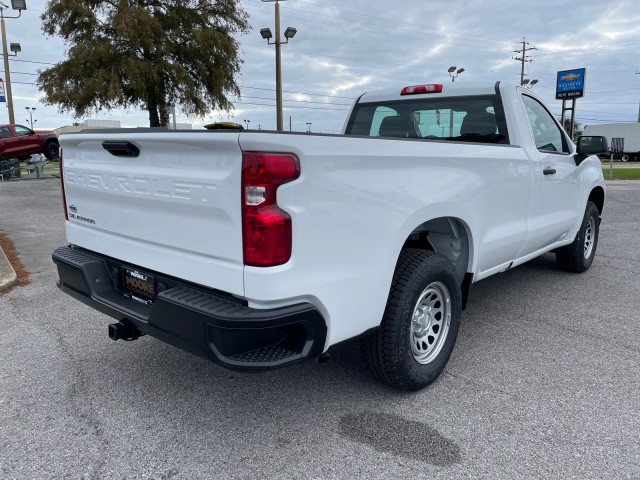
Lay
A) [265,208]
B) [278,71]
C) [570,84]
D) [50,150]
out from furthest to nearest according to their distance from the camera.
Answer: [570,84] → [278,71] → [50,150] → [265,208]

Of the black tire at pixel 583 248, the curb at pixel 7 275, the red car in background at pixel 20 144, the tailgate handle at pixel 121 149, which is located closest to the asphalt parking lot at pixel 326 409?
the curb at pixel 7 275

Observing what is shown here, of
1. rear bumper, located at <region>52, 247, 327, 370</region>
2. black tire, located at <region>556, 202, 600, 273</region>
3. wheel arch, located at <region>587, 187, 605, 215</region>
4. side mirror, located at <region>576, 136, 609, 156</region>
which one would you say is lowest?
black tire, located at <region>556, 202, 600, 273</region>

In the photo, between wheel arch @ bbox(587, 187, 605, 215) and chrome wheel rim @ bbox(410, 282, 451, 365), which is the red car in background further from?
chrome wheel rim @ bbox(410, 282, 451, 365)

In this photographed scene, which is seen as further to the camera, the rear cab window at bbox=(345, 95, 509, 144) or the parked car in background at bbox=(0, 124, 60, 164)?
the parked car in background at bbox=(0, 124, 60, 164)

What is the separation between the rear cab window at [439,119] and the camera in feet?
13.6

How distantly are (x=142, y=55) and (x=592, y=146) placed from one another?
68.5 ft

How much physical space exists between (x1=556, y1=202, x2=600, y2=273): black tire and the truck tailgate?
14.9 feet

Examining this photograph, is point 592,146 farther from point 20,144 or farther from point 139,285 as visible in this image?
Answer: point 20,144

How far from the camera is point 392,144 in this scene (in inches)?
104

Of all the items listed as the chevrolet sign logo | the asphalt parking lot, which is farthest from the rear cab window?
the chevrolet sign logo

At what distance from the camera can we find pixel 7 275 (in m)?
5.65

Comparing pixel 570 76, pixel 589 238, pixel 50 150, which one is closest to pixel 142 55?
pixel 50 150

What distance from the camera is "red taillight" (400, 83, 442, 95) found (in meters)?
4.41

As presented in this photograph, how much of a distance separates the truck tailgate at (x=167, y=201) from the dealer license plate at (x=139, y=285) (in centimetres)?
6
